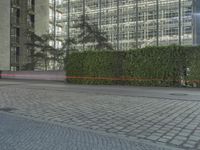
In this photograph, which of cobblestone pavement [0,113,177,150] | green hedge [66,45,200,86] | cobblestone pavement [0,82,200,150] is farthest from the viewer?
green hedge [66,45,200,86]

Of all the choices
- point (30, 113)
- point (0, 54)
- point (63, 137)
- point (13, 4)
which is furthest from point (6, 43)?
point (63, 137)

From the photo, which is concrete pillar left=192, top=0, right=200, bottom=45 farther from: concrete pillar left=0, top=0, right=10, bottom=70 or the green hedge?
concrete pillar left=0, top=0, right=10, bottom=70

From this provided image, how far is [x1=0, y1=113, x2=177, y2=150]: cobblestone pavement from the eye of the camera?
16.0 feet

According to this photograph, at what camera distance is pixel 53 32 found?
33.5 metres

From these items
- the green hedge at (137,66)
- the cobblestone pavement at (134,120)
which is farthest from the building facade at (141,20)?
the cobblestone pavement at (134,120)

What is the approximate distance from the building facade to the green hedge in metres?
6.32

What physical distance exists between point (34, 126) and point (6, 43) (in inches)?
1317

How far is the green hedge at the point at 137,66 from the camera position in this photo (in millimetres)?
18484

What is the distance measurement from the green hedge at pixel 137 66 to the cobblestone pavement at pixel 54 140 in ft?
44.9

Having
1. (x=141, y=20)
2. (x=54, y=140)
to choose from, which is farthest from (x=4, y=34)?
(x=54, y=140)

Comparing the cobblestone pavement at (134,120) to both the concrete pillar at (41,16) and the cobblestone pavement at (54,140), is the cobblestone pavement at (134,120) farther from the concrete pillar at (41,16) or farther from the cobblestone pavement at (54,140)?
the concrete pillar at (41,16)

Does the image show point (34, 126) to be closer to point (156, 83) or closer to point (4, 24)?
point (156, 83)

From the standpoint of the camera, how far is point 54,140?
17.4 ft

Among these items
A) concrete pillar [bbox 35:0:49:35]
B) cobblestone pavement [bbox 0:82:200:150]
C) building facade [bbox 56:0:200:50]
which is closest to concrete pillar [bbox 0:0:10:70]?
concrete pillar [bbox 35:0:49:35]
